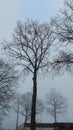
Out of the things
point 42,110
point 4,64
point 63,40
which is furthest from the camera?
point 42,110

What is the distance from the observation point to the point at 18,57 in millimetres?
31750

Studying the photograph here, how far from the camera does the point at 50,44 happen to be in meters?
31.3

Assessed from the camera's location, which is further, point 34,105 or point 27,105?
point 27,105

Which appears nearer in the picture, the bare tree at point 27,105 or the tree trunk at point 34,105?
the tree trunk at point 34,105

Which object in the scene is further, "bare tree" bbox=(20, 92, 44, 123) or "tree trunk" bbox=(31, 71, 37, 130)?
"bare tree" bbox=(20, 92, 44, 123)

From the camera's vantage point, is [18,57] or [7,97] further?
[7,97]

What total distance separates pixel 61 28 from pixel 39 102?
181ft

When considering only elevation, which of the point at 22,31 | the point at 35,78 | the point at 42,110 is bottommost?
the point at 42,110

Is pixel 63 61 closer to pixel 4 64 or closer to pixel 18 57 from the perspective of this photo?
pixel 18 57

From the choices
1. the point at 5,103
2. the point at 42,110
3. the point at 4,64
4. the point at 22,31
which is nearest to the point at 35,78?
the point at 22,31

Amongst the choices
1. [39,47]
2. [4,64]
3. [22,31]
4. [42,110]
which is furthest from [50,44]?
Result: [42,110]

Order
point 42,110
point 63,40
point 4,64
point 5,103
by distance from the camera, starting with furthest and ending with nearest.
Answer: point 42,110 → point 5,103 → point 4,64 → point 63,40

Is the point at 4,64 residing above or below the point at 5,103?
above

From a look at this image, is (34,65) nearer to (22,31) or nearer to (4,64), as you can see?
(22,31)
